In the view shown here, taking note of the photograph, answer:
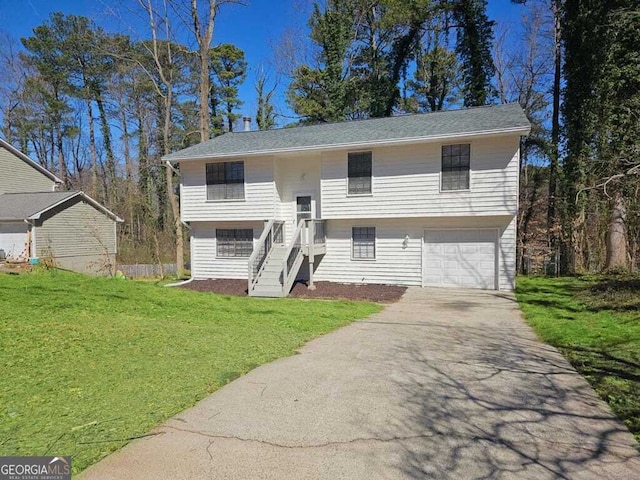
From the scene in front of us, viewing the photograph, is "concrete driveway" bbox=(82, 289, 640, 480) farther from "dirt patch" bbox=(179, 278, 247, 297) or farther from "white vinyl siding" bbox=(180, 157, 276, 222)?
"white vinyl siding" bbox=(180, 157, 276, 222)

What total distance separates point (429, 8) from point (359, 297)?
17.9 m

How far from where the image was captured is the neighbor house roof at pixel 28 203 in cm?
1967

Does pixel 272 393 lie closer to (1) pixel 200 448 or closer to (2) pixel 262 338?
(1) pixel 200 448

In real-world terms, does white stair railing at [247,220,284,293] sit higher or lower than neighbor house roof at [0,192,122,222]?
lower

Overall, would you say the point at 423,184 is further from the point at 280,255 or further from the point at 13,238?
the point at 13,238

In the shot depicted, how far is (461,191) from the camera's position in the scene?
12430 millimetres

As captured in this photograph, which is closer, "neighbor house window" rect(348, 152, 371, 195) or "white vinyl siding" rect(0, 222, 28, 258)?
"neighbor house window" rect(348, 152, 371, 195)

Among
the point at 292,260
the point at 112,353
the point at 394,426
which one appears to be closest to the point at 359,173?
the point at 292,260

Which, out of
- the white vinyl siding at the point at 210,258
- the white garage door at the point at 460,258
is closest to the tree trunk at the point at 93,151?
the white vinyl siding at the point at 210,258

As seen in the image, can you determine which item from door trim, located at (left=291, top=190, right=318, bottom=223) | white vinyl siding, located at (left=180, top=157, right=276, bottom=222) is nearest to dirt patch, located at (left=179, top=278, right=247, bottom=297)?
white vinyl siding, located at (left=180, top=157, right=276, bottom=222)

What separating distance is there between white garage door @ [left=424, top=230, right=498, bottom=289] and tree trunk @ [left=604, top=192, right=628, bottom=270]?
5320mm

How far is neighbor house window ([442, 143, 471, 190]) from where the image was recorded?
12.5 meters

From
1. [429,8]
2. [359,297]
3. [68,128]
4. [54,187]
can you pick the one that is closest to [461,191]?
[359,297]

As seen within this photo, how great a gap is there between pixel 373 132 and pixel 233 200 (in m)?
5.67
